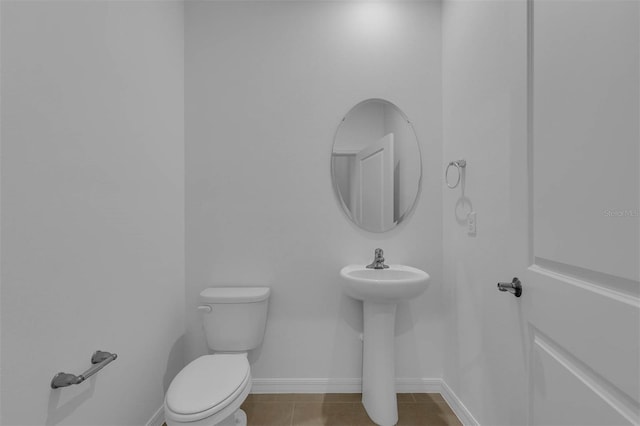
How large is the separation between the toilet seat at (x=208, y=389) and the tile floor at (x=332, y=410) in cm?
48

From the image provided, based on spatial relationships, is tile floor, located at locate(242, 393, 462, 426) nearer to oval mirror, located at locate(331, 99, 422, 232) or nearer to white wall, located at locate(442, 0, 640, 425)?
white wall, located at locate(442, 0, 640, 425)

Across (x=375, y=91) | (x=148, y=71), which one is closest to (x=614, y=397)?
(x=375, y=91)

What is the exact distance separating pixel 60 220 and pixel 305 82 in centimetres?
147

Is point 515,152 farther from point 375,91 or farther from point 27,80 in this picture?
point 27,80

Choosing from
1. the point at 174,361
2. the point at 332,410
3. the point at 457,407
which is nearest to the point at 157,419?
the point at 174,361

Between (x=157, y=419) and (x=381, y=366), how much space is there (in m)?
1.24

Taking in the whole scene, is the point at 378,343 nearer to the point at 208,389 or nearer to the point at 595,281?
the point at 208,389

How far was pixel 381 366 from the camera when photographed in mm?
1649

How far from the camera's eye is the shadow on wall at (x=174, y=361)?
1.70 meters

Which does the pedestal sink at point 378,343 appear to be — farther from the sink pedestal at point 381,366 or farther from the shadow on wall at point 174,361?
the shadow on wall at point 174,361

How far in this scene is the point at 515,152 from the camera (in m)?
1.12

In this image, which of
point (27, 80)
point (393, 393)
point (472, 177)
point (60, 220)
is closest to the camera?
point (27, 80)

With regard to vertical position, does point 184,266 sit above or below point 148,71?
below

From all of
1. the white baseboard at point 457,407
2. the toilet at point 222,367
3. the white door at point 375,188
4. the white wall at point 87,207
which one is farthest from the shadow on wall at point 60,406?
the white baseboard at point 457,407
